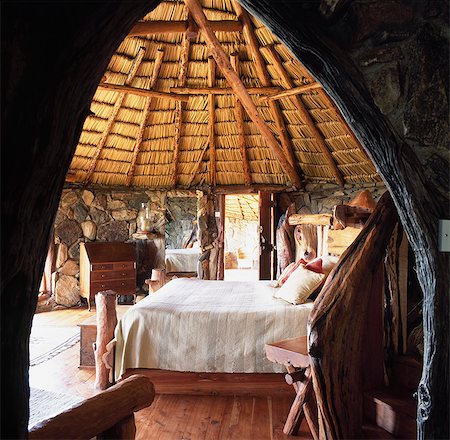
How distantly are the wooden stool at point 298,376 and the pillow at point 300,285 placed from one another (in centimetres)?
72

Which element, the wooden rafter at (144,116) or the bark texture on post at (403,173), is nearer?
the bark texture on post at (403,173)

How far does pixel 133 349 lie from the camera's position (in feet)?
11.0

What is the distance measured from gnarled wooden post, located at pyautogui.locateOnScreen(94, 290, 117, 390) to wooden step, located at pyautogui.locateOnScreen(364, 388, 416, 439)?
7.04ft

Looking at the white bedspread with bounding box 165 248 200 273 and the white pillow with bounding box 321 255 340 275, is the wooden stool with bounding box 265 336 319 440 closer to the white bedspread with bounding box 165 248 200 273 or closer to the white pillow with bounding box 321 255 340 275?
the white pillow with bounding box 321 255 340 275

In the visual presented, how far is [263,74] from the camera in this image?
5.18m

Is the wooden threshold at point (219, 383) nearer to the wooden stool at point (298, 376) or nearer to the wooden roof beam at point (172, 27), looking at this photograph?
the wooden stool at point (298, 376)

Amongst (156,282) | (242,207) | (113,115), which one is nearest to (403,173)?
(156,282)

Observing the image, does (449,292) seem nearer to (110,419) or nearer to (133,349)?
(110,419)

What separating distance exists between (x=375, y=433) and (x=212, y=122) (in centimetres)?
490

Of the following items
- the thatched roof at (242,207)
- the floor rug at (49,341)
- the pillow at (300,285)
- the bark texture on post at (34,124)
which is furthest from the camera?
the thatched roof at (242,207)

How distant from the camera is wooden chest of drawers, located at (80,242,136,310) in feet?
20.9

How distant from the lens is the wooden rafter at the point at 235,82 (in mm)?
4184

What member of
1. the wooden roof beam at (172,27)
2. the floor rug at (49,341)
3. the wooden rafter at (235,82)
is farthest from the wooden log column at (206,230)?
the wooden roof beam at (172,27)

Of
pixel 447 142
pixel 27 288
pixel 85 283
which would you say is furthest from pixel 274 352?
pixel 85 283
